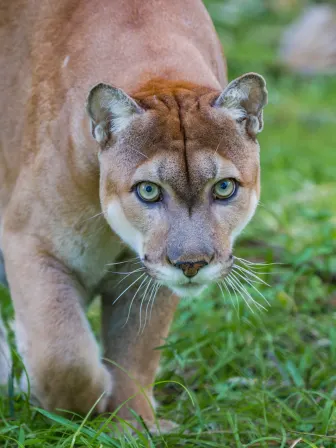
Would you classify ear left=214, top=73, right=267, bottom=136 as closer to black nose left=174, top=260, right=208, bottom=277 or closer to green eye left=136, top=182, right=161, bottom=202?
green eye left=136, top=182, right=161, bottom=202

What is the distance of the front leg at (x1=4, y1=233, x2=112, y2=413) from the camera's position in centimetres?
400

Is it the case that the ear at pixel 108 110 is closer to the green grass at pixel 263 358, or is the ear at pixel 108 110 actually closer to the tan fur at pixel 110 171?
the tan fur at pixel 110 171

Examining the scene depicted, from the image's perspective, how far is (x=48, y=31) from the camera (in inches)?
165

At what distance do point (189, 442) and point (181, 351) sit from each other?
105 centimetres

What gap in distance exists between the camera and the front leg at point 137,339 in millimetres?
4352

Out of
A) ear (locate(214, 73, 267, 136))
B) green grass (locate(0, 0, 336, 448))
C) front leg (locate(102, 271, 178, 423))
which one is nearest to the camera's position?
ear (locate(214, 73, 267, 136))

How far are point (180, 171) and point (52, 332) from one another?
0.98 meters

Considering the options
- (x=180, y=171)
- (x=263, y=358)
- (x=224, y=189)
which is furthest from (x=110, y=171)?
(x=263, y=358)

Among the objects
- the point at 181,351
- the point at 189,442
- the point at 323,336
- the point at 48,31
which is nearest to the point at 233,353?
the point at 181,351

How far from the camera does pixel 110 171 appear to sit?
12.1 ft

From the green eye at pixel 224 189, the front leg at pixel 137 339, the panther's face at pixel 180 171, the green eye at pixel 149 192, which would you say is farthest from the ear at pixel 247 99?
the front leg at pixel 137 339

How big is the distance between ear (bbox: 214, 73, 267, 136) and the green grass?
2.37ft

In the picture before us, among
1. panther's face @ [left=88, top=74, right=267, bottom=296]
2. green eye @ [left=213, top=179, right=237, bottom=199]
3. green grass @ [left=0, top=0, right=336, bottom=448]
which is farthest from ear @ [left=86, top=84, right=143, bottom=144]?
green grass @ [left=0, top=0, right=336, bottom=448]

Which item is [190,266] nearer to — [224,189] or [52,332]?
[224,189]
